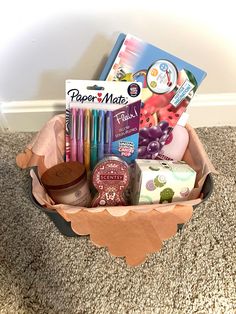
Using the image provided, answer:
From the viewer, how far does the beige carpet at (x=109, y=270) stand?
73cm

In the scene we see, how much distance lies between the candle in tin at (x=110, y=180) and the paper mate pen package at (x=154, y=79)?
5.8 inches

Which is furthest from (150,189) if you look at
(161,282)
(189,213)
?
(161,282)

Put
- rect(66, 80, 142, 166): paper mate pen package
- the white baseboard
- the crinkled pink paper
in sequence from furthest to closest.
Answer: the white baseboard → rect(66, 80, 142, 166): paper mate pen package → the crinkled pink paper

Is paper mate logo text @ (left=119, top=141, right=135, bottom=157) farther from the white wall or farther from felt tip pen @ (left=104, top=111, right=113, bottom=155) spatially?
the white wall

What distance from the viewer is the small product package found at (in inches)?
28.0

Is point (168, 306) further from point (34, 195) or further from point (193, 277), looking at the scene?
point (34, 195)

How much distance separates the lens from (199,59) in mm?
956

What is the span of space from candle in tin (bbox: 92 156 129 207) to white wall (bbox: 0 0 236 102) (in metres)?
0.35

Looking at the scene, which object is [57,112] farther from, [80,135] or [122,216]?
[122,216]

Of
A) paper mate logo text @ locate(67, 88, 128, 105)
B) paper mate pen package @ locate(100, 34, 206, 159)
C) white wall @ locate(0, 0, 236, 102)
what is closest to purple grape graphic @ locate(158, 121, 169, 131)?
paper mate pen package @ locate(100, 34, 206, 159)

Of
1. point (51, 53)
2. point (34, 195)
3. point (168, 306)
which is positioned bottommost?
point (168, 306)

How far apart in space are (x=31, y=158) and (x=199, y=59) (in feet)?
1.69

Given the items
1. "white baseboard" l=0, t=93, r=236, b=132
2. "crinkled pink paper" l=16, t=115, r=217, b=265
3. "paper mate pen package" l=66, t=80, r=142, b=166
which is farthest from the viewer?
"white baseboard" l=0, t=93, r=236, b=132

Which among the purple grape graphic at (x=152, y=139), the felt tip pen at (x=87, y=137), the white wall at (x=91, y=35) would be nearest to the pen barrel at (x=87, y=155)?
the felt tip pen at (x=87, y=137)
